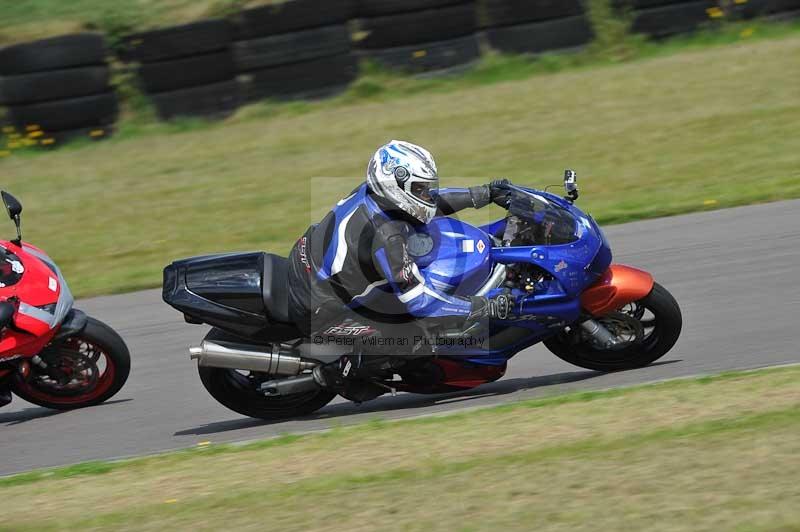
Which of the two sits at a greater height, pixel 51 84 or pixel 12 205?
pixel 12 205

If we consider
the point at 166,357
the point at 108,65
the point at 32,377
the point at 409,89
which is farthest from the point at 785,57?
the point at 32,377

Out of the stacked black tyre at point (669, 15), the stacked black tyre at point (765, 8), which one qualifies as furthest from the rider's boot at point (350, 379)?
the stacked black tyre at point (765, 8)

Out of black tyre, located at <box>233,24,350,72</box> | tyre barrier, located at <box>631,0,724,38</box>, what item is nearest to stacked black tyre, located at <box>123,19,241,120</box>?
black tyre, located at <box>233,24,350,72</box>

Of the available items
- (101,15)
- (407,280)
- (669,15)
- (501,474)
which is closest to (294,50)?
(101,15)

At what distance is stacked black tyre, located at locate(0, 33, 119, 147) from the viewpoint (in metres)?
13.6

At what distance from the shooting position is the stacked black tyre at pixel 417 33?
554 inches

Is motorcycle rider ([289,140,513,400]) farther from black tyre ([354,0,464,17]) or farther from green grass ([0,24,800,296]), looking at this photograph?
black tyre ([354,0,464,17])

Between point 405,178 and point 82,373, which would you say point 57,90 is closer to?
point 82,373

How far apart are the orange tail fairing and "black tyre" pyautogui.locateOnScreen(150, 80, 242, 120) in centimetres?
896

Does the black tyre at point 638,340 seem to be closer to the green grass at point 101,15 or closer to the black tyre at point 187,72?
the black tyre at point 187,72

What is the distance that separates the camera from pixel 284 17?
13875mm

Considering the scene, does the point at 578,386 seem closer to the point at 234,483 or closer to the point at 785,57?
the point at 234,483

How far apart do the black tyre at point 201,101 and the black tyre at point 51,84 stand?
759mm

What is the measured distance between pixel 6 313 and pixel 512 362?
3.14 metres
